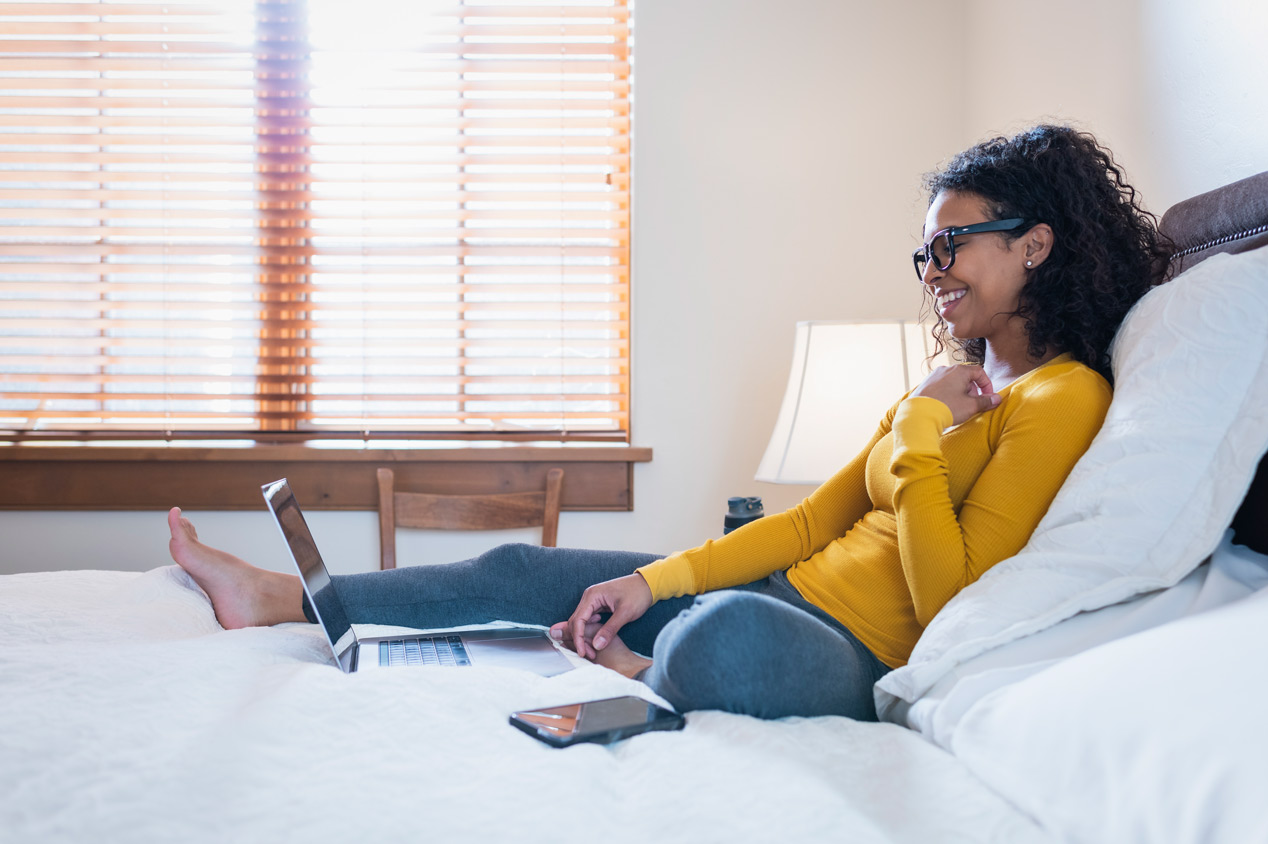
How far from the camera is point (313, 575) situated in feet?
3.95

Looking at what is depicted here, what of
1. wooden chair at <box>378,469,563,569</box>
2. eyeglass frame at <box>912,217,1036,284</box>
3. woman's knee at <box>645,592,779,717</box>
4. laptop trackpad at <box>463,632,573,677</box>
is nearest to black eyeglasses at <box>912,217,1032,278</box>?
eyeglass frame at <box>912,217,1036,284</box>

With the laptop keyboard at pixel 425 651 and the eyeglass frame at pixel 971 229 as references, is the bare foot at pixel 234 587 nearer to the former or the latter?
the laptop keyboard at pixel 425 651

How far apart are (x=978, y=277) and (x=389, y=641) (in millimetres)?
997

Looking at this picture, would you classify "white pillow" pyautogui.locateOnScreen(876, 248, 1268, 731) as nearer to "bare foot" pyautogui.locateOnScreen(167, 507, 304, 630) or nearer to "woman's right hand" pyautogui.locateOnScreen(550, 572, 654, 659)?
"woman's right hand" pyautogui.locateOnScreen(550, 572, 654, 659)

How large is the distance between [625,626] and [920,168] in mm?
1582

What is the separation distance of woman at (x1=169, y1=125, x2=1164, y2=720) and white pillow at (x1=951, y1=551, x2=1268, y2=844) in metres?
0.23

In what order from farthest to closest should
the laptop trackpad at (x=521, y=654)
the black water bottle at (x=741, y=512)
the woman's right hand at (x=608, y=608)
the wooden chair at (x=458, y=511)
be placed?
1. the wooden chair at (x=458, y=511)
2. the black water bottle at (x=741, y=512)
3. the woman's right hand at (x=608, y=608)
4. the laptop trackpad at (x=521, y=654)

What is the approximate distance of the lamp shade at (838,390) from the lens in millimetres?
1811

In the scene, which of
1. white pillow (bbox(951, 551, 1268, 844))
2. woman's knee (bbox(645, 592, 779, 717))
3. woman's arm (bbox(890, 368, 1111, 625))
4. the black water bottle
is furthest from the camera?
the black water bottle

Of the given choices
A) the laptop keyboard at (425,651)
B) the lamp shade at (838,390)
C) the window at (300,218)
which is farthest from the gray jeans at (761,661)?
the window at (300,218)

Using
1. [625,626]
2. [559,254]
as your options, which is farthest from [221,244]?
[625,626]

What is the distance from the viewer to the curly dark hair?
1.16 meters

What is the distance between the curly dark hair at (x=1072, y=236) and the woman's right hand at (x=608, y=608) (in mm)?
660

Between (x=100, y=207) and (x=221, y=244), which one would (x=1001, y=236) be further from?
(x=100, y=207)
